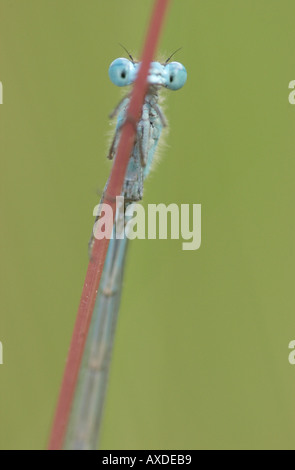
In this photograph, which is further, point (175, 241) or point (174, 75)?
point (175, 241)

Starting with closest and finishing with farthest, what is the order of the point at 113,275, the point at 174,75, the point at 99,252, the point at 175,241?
the point at 99,252 → the point at 113,275 → the point at 174,75 → the point at 175,241

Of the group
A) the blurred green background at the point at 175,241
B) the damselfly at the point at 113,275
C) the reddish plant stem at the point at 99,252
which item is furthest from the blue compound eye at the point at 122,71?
the blurred green background at the point at 175,241

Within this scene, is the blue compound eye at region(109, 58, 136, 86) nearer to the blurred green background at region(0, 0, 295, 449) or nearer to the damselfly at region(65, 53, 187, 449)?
the damselfly at region(65, 53, 187, 449)

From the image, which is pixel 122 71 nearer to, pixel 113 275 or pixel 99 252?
pixel 113 275

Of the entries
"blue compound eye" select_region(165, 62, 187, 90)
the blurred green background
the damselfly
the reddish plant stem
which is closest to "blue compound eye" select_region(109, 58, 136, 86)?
the damselfly

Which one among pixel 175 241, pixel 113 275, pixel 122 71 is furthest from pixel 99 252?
pixel 175 241

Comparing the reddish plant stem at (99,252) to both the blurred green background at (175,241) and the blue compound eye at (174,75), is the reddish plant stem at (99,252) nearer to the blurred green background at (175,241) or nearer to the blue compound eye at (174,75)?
the blue compound eye at (174,75)
